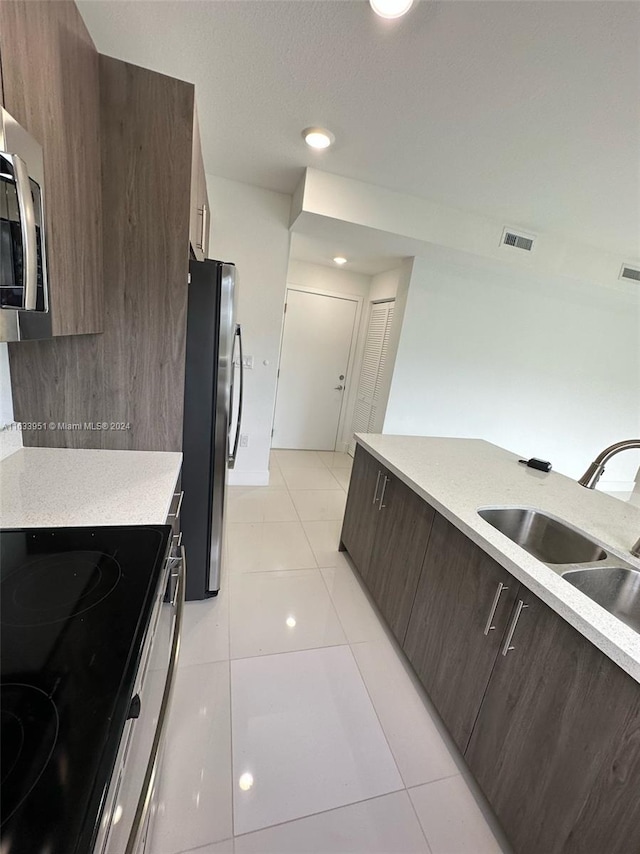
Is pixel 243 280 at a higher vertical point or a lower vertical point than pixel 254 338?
higher

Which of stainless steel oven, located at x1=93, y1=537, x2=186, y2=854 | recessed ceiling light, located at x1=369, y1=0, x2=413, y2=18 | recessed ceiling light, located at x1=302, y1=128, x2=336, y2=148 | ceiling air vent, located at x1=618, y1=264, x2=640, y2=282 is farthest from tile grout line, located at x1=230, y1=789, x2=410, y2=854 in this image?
ceiling air vent, located at x1=618, y1=264, x2=640, y2=282

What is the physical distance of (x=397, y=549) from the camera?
182 centimetres

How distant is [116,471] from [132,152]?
3.96ft

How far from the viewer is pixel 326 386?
4.76m

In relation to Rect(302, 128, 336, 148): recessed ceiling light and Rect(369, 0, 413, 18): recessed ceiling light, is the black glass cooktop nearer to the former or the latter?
Rect(369, 0, 413, 18): recessed ceiling light

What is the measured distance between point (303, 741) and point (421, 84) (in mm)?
2790

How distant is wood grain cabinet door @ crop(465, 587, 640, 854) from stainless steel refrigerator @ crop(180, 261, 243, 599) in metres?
1.40

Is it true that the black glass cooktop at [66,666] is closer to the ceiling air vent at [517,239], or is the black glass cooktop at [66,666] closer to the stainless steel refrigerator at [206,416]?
the stainless steel refrigerator at [206,416]

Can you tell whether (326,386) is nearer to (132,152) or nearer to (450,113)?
(450,113)

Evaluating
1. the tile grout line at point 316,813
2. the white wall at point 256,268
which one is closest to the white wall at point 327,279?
the white wall at point 256,268

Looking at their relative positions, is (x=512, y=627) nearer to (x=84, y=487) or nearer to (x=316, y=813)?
(x=316, y=813)

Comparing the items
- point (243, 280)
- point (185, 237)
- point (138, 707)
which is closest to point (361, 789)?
point (138, 707)

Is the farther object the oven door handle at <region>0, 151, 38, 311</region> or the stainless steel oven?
the oven door handle at <region>0, 151, 38, 311</region>

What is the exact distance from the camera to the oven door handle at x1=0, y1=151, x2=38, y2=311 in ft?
2.31
